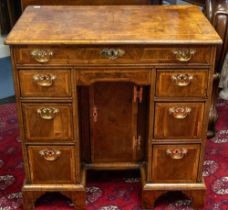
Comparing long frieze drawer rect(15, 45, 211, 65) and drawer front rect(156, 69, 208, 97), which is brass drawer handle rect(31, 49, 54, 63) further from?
drawer front rect(156, 69, 208, 97)

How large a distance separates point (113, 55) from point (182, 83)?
0.85 ft

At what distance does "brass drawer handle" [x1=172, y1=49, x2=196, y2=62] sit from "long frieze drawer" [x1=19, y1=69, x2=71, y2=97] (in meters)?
0.37

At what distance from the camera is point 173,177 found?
1.70 m

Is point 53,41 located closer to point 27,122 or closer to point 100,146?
point 27,122

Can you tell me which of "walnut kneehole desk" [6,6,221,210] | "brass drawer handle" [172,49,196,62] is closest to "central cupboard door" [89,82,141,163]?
"walnut kneehole desk" [6,6,221,210]

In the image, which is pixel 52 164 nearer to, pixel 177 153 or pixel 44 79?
pixel 44 79

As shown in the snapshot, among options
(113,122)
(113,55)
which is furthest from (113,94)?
(113,55)

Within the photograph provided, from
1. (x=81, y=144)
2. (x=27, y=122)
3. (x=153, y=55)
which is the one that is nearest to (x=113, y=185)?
(x=81, y=144)

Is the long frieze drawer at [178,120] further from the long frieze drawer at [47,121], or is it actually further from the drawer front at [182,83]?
the long frieze drawer at [47,121]

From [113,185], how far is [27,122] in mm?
536

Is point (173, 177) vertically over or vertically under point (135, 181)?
over

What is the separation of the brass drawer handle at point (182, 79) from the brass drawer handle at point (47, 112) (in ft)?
1.40

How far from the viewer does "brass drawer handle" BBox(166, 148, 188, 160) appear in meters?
1.64

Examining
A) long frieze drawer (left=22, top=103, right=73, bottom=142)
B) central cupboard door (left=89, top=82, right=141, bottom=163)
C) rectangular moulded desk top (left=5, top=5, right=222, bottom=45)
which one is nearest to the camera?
rectangular moulded desk top (left=5, top=5, right=222, bottom=45)
